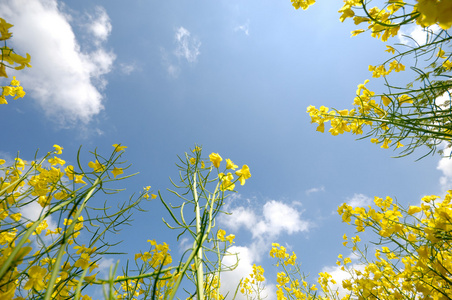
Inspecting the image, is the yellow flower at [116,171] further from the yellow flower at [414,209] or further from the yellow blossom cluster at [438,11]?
the yellow flower at [414,209]

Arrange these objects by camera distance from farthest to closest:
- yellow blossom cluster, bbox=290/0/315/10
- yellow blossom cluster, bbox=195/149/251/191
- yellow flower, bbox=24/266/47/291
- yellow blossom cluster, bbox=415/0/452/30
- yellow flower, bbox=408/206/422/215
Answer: yellow blossom cluster, bbox=290/0/315/10, yellow flower, bbox=408/206/422/215, yellow blossom cluster, bbox=195/149/251/191, yellow flower, bbox=24/266/47/291, yellow blossom cluster, bbox=415/0/452/30

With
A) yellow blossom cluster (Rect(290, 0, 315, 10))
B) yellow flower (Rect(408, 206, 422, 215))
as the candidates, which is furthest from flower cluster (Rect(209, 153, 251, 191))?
yellow blossom cluster (Rect(290, 0, 315, 10))

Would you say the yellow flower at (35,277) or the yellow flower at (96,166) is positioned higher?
the yellow flower at (96,166)

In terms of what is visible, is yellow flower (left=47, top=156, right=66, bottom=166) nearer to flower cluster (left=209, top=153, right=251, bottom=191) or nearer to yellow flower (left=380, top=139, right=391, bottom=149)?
flower cluster (left=209, top=153, right=251, bottom=191)

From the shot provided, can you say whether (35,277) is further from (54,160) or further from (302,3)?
(302,3)

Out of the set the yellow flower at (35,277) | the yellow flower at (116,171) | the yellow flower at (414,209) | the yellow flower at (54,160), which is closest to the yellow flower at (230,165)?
the yellow flower at (116,171)

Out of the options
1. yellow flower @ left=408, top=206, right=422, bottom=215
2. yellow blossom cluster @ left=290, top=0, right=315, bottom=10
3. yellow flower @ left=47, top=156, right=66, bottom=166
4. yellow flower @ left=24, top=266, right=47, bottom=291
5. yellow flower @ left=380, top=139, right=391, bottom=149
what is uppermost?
yellow blossom cluster @ left=290, top=0, right=315, bottom=10

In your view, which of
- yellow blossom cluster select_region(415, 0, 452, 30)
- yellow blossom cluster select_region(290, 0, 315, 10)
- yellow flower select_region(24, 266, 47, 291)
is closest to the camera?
yellow blossom cluster select_region(415, 0, 452, 30)

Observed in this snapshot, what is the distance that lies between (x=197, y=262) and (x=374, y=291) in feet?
8.64

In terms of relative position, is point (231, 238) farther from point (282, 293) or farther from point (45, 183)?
point (282, 293)

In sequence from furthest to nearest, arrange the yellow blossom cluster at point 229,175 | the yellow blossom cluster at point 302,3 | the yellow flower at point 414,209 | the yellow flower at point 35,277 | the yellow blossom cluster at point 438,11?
the yellow blossom cluster at point 302,3 → the yellow flower at point 414,209 → the yellow blossom cluster at point 229,175 → the yellow flower at point 35,277 → the yellow blossom cluster at point 438,11

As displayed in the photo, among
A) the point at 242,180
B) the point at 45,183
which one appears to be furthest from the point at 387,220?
the point at 45,183

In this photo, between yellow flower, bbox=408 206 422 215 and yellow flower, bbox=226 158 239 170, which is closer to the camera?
yellow flower, bbox=226 158 239 170

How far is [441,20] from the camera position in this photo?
0.55 meters
